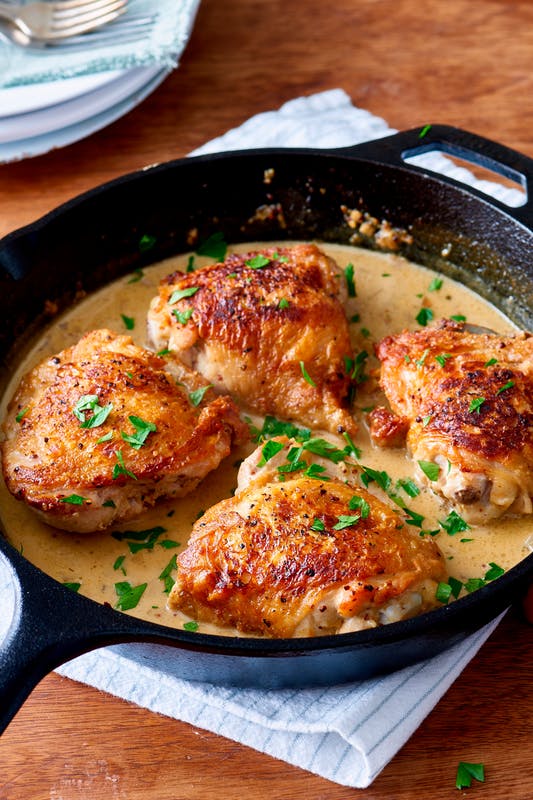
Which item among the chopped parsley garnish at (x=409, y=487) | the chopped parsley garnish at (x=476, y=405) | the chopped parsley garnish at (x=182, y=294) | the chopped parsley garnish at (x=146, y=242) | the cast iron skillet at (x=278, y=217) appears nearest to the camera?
the chopped parsley garnish at (x=476, y=405)

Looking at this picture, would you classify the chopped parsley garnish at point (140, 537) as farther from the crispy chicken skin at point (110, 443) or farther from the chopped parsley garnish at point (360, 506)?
the chopped parsley garnish at point (360, 506)

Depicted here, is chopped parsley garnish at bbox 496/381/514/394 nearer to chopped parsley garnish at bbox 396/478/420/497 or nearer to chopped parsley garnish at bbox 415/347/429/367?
chopped parsley garnish at bbox 415/347/429/367

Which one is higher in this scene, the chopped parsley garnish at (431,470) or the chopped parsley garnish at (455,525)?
the chopped parsley garnish at (431,470)

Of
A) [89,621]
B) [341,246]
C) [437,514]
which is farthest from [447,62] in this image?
[89,621]

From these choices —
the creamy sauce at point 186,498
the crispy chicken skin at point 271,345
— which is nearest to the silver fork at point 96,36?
the creamy sauce at point 186,498

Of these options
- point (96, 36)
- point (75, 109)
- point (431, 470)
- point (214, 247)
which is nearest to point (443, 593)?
point (431, 470)

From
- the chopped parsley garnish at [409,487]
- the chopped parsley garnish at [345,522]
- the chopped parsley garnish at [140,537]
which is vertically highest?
the chopped parsley garnish at [345,522]

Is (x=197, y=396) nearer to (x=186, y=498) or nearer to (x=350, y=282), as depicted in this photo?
(x=186, y=498)
